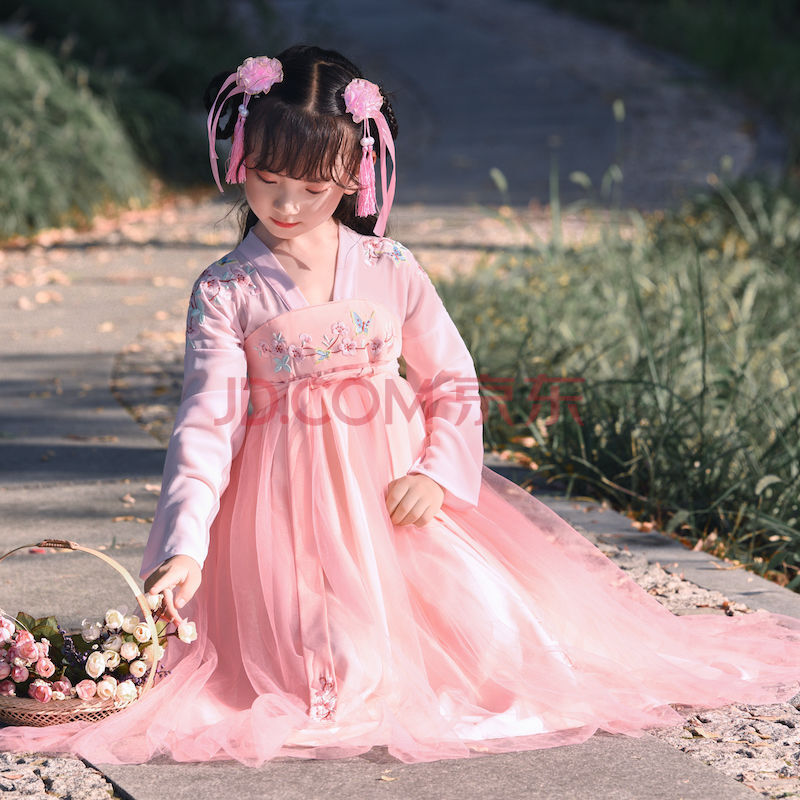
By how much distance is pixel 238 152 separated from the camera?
2.48 meters

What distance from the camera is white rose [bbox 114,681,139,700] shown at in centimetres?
240

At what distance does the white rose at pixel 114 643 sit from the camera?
240cm

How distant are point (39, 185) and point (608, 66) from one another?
9.64m

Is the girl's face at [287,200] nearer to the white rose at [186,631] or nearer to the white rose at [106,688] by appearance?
the white rose at [186,631]

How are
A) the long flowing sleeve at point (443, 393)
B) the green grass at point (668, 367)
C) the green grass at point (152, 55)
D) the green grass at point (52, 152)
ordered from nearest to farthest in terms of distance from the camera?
the long flowing sleeve at point (443, 393) < the green grass at point (668, 367) < the green grass at point (52, 152) < the green grass at point (152, 55)

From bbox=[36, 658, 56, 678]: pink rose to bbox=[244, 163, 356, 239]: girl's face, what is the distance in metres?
0.92

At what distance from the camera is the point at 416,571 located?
2562 mm

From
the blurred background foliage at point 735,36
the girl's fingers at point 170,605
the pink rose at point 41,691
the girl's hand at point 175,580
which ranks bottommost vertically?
the pink rose at point 41,691

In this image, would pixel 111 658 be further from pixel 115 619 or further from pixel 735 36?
pixel 735 36

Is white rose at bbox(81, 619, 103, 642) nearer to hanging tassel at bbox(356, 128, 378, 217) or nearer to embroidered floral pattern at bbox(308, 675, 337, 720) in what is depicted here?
embroidered floral pattern at bbox(308, 675, 337, 720)

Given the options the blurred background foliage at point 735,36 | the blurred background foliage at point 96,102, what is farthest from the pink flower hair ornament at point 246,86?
the blurred background foliage at point 735,36

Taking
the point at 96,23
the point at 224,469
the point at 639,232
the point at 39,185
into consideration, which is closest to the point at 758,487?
the point at 224,469

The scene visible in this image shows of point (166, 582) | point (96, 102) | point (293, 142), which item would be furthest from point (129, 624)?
point (96, 102)

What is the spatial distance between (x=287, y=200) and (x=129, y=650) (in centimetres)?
89
